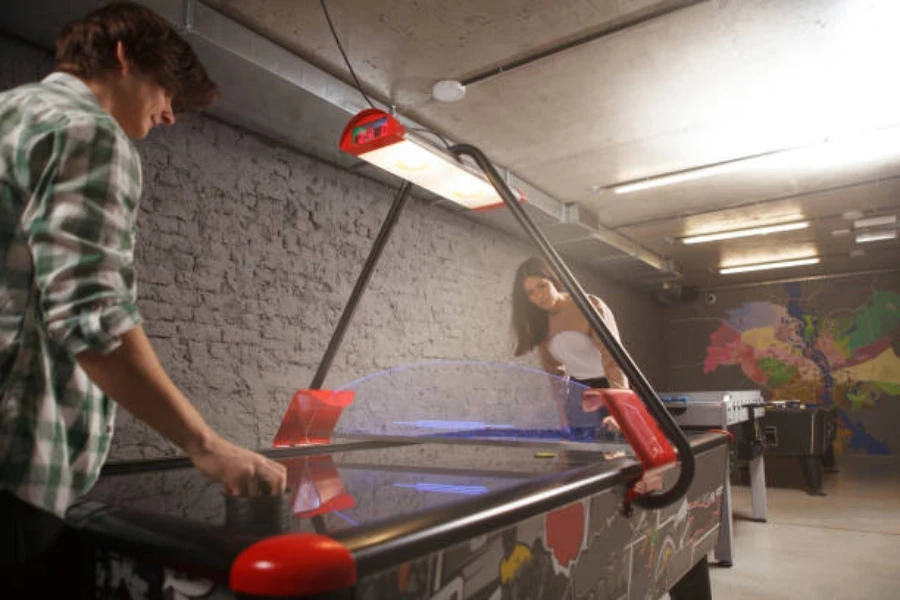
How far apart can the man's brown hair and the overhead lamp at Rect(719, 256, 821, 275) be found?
8.12 m

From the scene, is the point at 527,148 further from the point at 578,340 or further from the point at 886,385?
the point at 886,385

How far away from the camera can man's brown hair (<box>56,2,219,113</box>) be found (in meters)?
0.94

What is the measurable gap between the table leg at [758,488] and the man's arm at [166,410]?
4155 millimetres

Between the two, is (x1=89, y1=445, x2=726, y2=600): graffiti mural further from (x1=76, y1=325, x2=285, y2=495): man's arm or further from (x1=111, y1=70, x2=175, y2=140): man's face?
(x1=111, y1=70, x2=175, y2=140): man's face

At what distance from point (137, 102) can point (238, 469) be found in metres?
0.64

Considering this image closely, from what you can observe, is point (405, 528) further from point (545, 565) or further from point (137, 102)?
point (137, 102)

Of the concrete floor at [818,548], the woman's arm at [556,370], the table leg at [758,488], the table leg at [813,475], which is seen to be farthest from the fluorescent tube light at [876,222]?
the woman's arm at [556,370]

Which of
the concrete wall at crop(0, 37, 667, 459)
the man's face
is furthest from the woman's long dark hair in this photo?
the man's face

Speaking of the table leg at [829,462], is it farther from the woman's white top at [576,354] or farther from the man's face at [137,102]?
the man's face at [137,102]

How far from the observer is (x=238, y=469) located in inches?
31.7

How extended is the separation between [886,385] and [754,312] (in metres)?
1.90

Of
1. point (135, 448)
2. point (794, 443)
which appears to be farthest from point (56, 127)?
point (794, 443)

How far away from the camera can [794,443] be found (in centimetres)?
498

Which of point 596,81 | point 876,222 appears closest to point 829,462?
point 876,222
